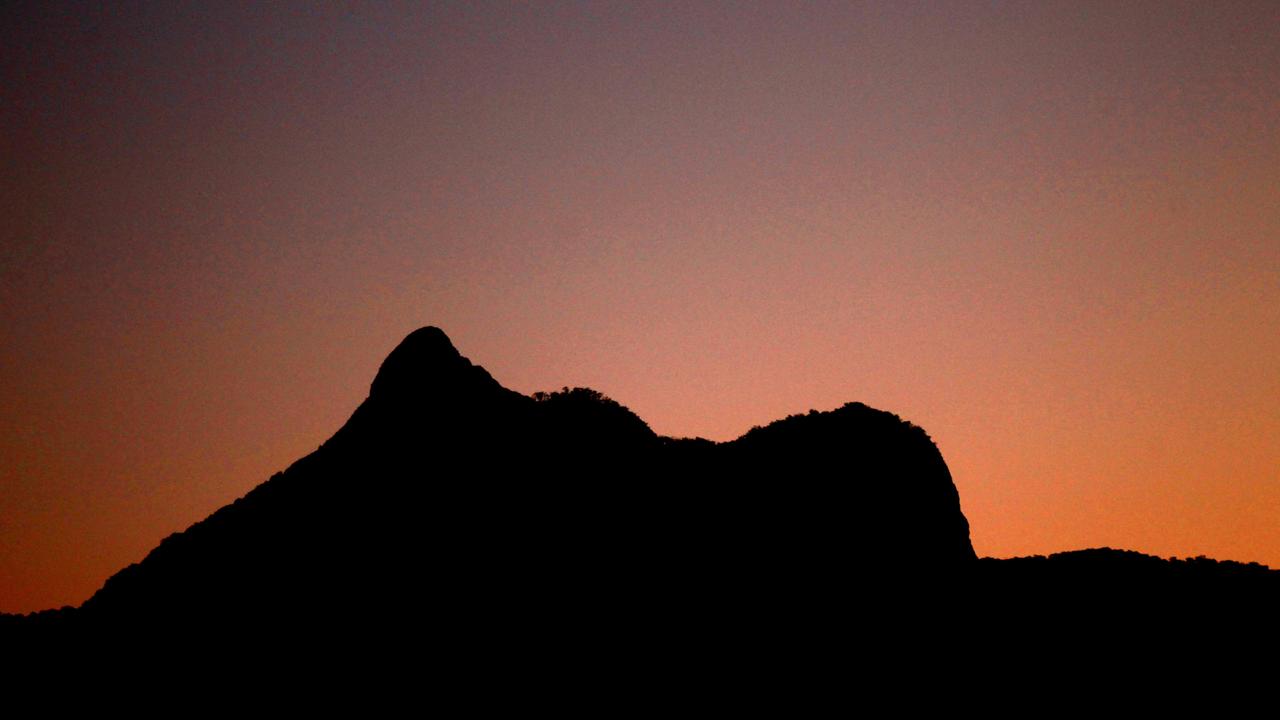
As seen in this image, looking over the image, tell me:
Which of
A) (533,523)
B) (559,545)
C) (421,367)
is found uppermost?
(421,367)

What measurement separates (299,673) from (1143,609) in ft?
172

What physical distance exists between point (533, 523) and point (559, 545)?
6.96 feet

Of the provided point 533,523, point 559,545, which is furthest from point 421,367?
point 559,545

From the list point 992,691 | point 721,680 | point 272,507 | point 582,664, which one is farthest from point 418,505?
point 992,691

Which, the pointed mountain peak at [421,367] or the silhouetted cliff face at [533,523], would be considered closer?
the silhouetted cliff face at [533,523]

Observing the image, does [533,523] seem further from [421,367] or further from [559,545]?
[421,367]

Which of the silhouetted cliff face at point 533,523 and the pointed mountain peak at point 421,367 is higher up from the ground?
the pointed mountain peak at point 421,367

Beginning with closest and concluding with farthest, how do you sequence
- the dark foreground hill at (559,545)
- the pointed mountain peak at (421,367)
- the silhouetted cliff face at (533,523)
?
1. the dark foreground hill at (559,545)
2. the silhouetted cliff face at (533,523)
3. the pointed mountain peak at (421,367)

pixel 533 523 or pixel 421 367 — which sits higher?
pixel 421 367

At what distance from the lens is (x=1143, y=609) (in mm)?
54688

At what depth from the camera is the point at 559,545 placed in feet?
154

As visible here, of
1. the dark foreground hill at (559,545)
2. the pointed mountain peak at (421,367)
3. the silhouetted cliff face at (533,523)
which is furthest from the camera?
the pointed mountain peak at (421,367)

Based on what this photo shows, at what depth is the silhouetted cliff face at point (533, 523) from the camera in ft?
147

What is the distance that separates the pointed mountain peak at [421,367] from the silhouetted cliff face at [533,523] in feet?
0.50
